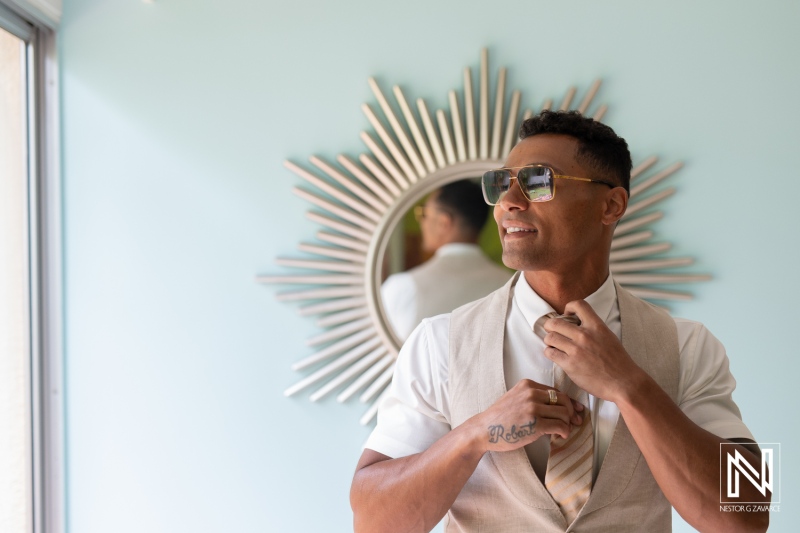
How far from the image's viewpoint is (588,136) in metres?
1.37

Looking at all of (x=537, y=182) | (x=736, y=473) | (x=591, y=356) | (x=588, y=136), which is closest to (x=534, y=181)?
(x=537, y=182)

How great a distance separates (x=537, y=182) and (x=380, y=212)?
2.84ft

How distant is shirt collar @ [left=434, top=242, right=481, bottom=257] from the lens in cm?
209

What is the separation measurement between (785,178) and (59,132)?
2.03 m

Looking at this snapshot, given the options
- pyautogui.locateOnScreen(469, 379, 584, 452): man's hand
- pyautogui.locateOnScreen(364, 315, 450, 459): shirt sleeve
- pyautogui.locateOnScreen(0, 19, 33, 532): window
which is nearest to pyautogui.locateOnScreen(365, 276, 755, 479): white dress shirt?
pyautogui.locateOnScreen(364, 315, 450, 459): shirt sleeve

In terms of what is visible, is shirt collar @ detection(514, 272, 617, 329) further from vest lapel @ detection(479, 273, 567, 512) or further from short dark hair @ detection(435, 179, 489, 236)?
short dark hair @ detection(435, 179, 489, 236)

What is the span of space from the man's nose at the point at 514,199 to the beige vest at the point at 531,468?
170 millimetres

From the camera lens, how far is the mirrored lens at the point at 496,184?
1330 mm

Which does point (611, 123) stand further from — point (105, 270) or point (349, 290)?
point (105, 270)

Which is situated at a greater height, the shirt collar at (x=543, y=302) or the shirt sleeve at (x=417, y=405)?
the shirt collar at (x=543, y=302)

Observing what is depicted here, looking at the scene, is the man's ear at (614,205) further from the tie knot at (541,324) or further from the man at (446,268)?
the man at (446,268)

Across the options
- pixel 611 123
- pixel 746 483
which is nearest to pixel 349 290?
pixel 611 123

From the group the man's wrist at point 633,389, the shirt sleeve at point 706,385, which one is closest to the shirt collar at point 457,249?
the shirt sleeve at point 706,385

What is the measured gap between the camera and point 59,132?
217 cm
